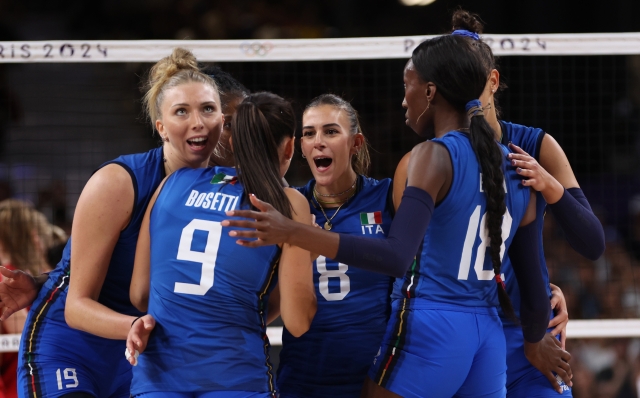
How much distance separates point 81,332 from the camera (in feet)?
10.5

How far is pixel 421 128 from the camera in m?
3.04

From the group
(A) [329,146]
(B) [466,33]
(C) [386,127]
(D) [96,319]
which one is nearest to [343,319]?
(A) [329,146]

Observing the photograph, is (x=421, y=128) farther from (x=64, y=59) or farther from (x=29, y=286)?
(x=64, y=59)

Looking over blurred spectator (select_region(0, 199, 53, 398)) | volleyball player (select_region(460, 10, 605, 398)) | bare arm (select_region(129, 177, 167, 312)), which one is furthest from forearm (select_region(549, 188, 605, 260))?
blurred spectator (select_region(0, 199, 53, 398))

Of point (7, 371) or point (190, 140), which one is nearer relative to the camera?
point (190, 140)

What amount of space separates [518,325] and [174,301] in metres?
1.54

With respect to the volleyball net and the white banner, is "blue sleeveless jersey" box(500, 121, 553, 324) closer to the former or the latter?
the white banner

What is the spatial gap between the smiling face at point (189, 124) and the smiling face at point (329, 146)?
608 millimetres

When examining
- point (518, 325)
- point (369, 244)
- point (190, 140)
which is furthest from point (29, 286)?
point (518, 325)

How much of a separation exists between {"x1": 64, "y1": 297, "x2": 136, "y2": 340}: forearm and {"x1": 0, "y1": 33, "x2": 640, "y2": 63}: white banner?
2.43 metres

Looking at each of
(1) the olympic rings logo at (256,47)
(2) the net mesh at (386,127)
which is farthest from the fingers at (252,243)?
(2) the net mesh at (386,127)

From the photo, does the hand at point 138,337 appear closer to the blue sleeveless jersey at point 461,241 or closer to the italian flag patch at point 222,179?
the italian flag patch at point 222,179

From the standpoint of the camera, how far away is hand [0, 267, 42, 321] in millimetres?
3395

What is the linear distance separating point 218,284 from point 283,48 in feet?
8.95
